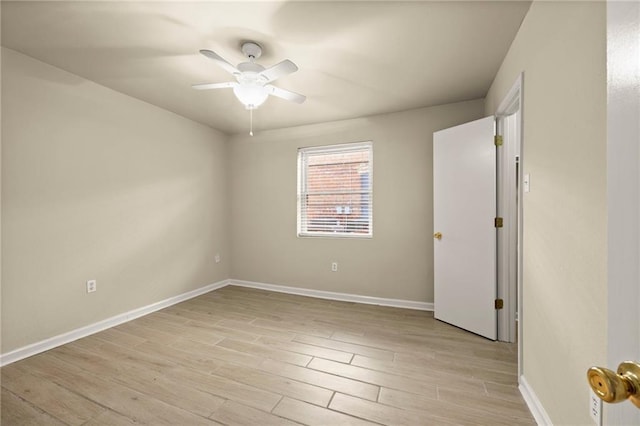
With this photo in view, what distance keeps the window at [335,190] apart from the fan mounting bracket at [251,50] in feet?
5.94

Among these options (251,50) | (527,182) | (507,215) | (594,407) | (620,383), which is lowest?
(594,407)

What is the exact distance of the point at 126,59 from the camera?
2174 millimetres

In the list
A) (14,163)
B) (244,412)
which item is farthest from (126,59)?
(244,412)

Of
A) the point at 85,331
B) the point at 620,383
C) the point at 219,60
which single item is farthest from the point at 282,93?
the point at 85,331

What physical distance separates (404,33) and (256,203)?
3010mm

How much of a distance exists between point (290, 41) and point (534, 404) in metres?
2.85

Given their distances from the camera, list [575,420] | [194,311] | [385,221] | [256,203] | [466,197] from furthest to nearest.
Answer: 1. [256,203]
2. [385,221]
3. [194,311]
4. [466,197]
5. [575,420]

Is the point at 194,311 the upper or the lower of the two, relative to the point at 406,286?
lower

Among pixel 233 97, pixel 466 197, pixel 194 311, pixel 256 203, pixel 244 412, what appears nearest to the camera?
pixel 244 412

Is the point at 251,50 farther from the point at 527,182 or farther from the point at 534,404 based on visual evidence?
the point at 534,404

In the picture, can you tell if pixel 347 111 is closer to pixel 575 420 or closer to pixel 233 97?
pixel 233 97

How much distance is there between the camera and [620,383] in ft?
1.36

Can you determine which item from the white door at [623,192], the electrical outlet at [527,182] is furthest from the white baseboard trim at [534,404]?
the white door at [623,192]

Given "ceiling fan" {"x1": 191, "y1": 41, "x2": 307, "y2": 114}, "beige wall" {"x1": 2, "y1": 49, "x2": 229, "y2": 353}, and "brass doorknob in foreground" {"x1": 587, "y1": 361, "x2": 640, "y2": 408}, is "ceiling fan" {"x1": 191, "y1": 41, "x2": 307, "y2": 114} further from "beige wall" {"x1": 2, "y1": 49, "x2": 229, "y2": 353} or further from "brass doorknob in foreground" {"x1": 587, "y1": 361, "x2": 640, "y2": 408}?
"brass doorknob in foreground" {"x1": 587, "y1": 361, "x2": 640, "y2": 408}
